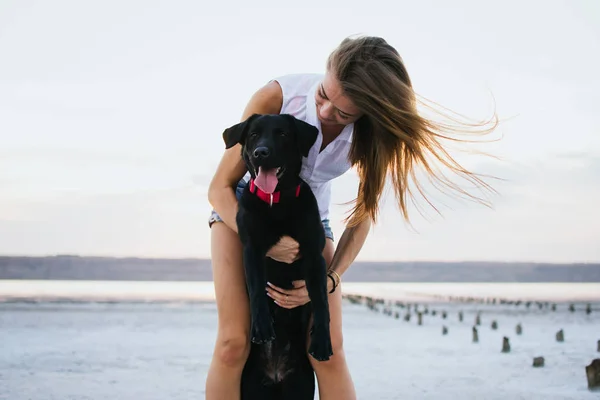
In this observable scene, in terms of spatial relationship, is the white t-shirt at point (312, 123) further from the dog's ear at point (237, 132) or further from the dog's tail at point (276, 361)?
the dog's tail at point (276, 361)

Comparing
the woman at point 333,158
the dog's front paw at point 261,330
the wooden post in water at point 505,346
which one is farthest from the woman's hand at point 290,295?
the wooden post in water at point 505,346

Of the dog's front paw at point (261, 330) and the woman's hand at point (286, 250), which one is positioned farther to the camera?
the woman's hand at point (286, 250)

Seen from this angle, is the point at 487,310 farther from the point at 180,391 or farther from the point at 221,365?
the point at 221,365

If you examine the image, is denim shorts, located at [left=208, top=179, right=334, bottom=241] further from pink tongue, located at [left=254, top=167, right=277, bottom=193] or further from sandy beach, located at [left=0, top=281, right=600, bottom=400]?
sandy beach, located at [left=0, top=281, right=600, bottom=400]

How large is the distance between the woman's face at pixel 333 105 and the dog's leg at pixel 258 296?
82 centimetres

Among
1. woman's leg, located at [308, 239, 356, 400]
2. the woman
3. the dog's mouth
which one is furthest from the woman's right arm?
woman's leg, located at [308, 239, 356, 400]

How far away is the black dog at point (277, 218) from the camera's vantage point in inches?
138

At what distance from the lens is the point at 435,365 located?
48.0 ft

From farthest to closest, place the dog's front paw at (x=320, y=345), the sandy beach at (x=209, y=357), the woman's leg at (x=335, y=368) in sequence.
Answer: the sandy beach at (x=209, y=357), the woman's leg at (x=335, y=368), the dog's front paw at (x=320, y=345)

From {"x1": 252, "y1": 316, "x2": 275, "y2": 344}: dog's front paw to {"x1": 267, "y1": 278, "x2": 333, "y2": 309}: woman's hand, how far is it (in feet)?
1.07

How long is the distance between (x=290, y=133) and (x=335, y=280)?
0.87 m

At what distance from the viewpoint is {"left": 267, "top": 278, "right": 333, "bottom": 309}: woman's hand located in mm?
3770

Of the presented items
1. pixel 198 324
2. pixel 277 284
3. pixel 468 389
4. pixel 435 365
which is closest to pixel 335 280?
pixel 277 284

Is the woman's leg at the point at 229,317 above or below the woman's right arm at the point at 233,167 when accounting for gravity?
below
